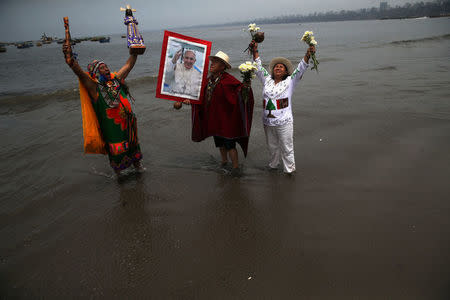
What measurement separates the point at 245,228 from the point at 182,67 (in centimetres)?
233

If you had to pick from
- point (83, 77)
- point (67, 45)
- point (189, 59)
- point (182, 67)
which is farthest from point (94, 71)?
point (189, 59)

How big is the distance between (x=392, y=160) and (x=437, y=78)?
296 inches

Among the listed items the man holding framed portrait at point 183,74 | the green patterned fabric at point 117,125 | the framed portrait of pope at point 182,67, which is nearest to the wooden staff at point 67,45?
the green patterned fabric at point 117,125

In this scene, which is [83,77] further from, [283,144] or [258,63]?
[283,144]

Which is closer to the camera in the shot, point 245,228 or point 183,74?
point 245,228

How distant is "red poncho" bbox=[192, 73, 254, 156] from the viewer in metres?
4.04

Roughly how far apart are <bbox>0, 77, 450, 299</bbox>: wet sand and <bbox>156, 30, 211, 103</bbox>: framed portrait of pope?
1.30m

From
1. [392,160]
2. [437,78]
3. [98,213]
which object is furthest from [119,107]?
[437,78]

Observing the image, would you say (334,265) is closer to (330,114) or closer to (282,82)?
(282,82)

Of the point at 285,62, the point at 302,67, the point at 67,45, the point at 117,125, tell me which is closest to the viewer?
the point at 67,45

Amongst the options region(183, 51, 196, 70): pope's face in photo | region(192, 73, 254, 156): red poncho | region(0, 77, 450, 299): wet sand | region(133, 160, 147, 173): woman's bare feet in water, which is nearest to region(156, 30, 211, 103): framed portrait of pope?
region(183, 51, 196, 70): pope's face in photo

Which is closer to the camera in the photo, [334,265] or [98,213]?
[334,265]

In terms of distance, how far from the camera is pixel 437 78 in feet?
32.4

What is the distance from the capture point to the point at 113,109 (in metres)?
3.97
